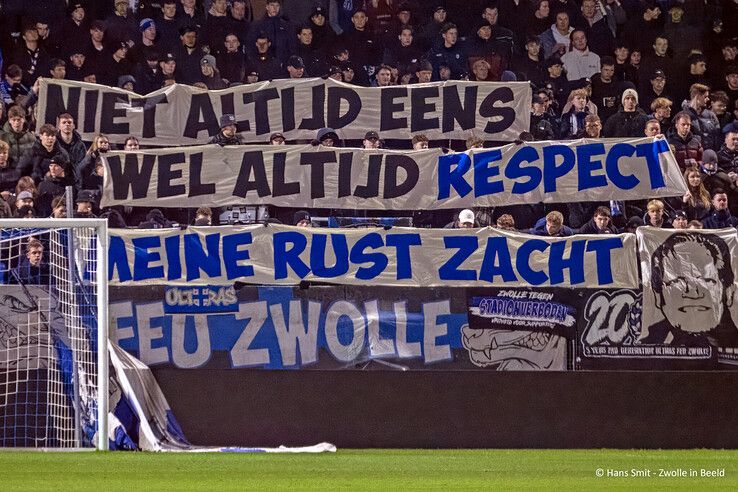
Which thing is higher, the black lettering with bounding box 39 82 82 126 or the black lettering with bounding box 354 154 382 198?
the black lettering with bounding box 39 82 82 126

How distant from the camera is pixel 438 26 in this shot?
19859mm

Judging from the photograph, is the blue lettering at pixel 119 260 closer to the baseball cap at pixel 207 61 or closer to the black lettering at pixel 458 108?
the baseball cap at pixel 207 61

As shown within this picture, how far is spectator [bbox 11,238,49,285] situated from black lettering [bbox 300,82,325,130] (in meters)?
4.20

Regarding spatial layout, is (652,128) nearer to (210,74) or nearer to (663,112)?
(663,112)

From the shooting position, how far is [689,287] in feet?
50.2

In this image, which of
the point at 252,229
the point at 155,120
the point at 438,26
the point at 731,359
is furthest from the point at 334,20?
the point at 731,359

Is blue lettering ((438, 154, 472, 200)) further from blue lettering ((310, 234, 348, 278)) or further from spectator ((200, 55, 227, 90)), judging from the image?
spectator ((200, 55, 227, 90))

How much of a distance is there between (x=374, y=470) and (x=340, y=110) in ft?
23.2

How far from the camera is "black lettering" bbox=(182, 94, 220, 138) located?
661 inches

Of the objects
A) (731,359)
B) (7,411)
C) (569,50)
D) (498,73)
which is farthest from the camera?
(569,50)

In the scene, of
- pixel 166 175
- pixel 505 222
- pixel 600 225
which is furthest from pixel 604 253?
pixel 166 175

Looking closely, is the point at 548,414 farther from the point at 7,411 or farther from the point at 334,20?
the point at 334,20

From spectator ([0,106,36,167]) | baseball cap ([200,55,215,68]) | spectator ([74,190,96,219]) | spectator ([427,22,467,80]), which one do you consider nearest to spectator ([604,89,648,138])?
spectator ([427,22,467,80])

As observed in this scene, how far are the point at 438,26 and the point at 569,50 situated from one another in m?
2.09
